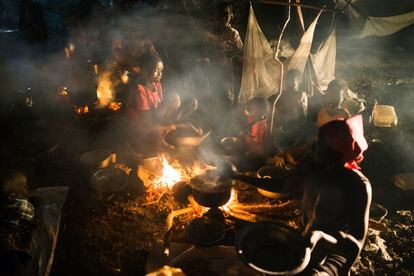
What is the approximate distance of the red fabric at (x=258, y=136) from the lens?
22.6 feet

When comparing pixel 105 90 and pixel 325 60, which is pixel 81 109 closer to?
pixel 105 90

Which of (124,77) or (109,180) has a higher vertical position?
(124,77)

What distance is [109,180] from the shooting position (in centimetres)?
616

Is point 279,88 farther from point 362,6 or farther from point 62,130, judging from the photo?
point 362,6

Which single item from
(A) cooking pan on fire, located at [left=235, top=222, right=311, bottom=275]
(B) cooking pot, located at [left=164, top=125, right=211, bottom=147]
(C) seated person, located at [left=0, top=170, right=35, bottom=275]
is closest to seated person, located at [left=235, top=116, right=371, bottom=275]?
(A) cooking pan on fire, located at [left=235, top=222, right=311, bottom=275]

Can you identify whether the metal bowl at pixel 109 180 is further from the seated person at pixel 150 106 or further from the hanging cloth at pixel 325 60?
the hanging cloth at pixel 325 60

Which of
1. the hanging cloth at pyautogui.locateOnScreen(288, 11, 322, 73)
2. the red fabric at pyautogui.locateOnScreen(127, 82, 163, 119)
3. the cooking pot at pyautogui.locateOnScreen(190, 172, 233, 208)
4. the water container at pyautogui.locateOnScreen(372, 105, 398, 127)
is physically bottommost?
the water container at pyautogui.locateOnScreen(372, 105, 398, 127)

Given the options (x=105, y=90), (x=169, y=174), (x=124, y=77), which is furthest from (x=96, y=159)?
(x=124, y=77)

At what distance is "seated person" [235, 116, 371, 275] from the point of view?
125 inches

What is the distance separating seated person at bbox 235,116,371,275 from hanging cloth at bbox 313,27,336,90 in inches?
266

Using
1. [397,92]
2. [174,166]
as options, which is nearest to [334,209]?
[174,166]

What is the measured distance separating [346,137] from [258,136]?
3799mm

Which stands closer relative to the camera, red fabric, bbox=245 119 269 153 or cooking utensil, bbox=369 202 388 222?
cooking utensil, bbox=369 202 388 222

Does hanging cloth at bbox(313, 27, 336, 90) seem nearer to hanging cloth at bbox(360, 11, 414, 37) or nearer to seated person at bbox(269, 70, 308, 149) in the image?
hanging cloth at bbox(360, 11, 414, 37)
